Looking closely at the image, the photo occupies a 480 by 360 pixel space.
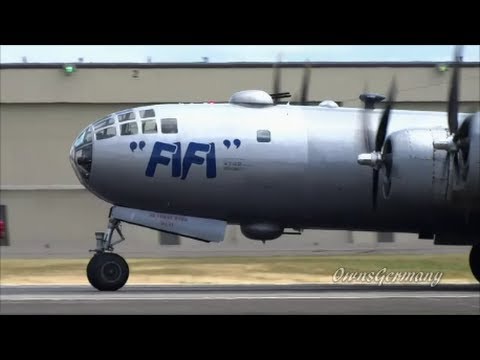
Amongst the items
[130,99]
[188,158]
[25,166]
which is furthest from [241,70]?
[188,158]

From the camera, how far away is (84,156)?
953 inches

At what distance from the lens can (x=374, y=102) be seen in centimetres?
2652

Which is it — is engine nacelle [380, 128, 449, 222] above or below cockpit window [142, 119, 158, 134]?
below

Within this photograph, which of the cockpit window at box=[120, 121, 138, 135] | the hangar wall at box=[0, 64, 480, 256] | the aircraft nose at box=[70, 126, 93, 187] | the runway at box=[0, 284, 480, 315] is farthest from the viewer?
the hangar wall at box=[0, 64, 480, 256]

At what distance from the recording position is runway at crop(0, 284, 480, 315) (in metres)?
18.6

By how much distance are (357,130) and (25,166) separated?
29187 millimetres

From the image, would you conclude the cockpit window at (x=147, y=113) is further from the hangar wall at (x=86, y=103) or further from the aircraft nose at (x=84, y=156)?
the hangar wall at (x=86, y=103)

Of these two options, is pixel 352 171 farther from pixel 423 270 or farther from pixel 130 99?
pixel 130 99

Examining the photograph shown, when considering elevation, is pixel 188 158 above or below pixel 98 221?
above

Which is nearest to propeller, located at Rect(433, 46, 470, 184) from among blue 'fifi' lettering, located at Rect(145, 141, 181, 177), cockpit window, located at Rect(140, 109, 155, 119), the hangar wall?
blue 'fifi' lettering, located at Rect(145, 141, 181, 177)

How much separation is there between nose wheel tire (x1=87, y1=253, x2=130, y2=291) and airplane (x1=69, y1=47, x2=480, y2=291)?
0.03 metres

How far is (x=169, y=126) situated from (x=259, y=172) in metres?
2.73

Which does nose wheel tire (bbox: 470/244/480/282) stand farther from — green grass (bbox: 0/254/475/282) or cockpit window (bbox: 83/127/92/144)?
cockpit window (bbox: 83/127/92/144)

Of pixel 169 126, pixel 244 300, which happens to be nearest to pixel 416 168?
pixel 244 300
